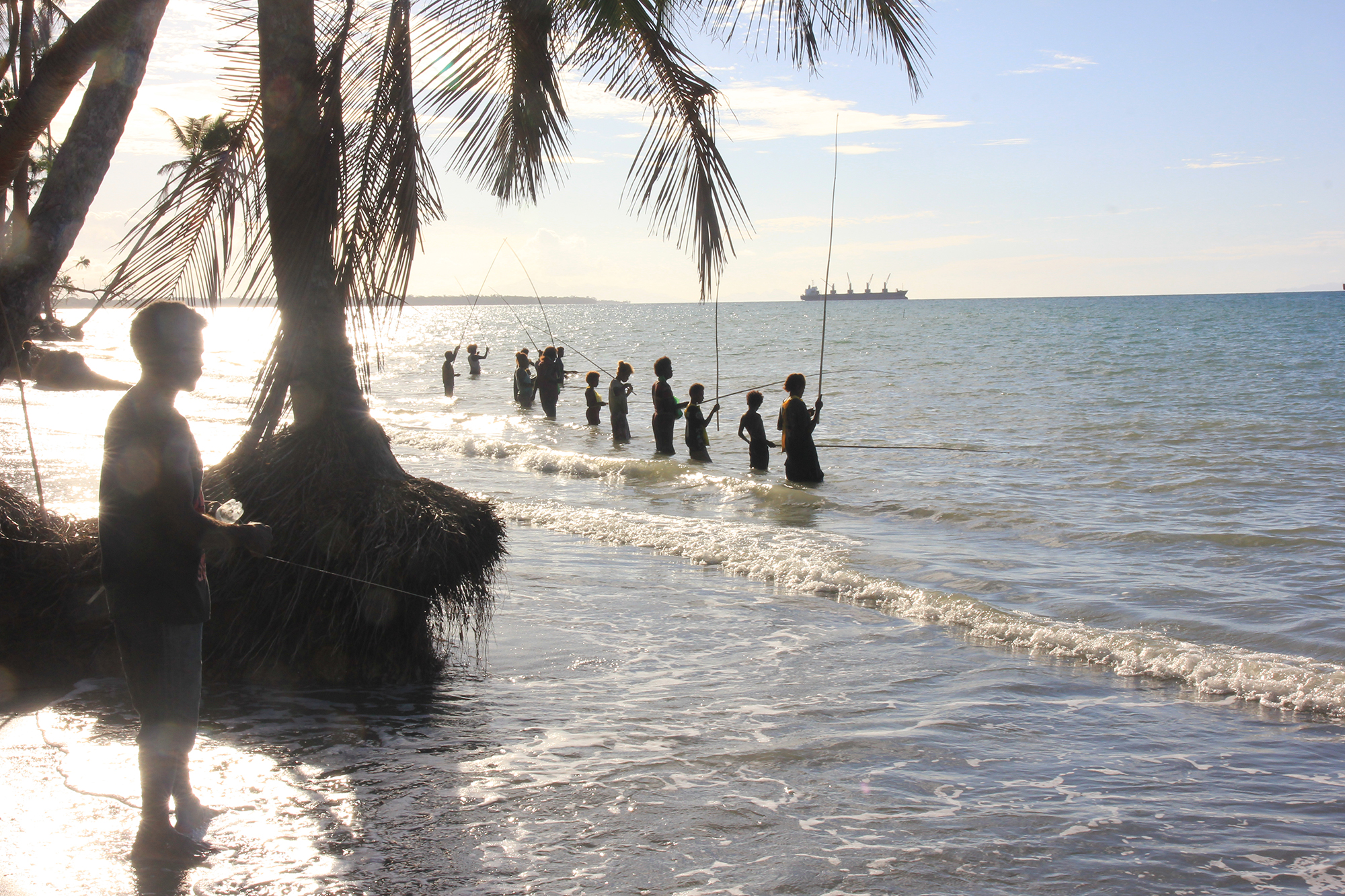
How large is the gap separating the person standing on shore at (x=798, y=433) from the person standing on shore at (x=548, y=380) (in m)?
10.4

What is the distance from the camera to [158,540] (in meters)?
2.80

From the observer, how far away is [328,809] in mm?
3455

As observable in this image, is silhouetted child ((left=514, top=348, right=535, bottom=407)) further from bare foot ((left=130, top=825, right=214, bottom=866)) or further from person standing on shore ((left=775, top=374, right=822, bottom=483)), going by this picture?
bare foot ((left=130, top=825, right=214, bottom=866))

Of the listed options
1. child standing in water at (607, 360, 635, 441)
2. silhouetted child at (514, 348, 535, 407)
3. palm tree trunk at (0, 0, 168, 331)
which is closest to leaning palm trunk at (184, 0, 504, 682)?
palm tree trunk at (0, 0, 168, 331)

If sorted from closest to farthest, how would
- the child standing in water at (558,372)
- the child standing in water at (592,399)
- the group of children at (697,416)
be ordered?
the group of children at (697,416)
the child standing in water at (592,399)
the child standing in water at (558,372)

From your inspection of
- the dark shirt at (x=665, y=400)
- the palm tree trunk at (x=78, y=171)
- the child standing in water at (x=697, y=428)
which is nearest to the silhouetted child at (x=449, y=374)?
the dark shirt at (x=665, y=400)

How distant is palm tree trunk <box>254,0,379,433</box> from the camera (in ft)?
14.4

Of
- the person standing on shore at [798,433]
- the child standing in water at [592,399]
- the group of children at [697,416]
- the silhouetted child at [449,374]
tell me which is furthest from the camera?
the silhouetted child at [449,374]

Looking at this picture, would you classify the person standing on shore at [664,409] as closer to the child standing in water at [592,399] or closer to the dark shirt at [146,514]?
the child standing in water at [592,399]

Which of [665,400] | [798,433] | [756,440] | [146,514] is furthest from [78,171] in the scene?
[665,400]

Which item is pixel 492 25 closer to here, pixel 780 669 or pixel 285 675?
pixel 285 675

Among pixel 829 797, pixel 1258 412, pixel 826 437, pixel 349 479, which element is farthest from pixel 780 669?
pixel 1258 412

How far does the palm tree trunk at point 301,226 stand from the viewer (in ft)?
14.4

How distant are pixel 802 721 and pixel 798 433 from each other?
758 cm
